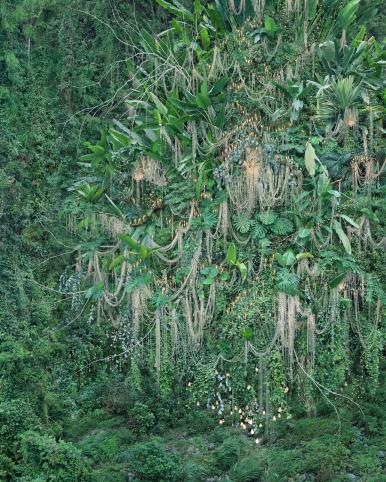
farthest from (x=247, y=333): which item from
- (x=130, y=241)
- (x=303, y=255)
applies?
(x=130, y=241)

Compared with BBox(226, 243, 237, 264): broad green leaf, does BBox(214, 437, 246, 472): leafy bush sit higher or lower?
Result: lower

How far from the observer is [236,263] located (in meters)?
8.32

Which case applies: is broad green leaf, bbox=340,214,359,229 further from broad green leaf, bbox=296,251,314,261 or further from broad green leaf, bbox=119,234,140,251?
broad green leaf, bbox=119,234,140,251

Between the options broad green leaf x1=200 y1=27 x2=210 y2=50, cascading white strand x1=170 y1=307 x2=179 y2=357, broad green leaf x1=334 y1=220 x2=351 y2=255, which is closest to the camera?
broad green leaf x1=334 y1=220 x2=351 y2=255

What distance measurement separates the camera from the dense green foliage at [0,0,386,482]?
332 inches

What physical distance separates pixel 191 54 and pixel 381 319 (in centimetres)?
391

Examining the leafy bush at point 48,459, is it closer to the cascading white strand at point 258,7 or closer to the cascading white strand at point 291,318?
the cascading white strand at point 291,318

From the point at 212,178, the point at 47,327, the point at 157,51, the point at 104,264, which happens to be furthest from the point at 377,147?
the point at 47,327

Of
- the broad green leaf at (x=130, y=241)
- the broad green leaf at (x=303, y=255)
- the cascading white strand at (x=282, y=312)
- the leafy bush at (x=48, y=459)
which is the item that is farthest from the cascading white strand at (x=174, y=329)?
the leafy bush at (x=48, y=459)

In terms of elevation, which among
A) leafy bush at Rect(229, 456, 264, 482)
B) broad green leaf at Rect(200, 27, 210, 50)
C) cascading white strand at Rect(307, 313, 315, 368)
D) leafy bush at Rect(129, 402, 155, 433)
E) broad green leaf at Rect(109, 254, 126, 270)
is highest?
broad green leaf at Rect(200, 27, 210, 50)

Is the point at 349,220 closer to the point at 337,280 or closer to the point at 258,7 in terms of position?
the point at 337,280

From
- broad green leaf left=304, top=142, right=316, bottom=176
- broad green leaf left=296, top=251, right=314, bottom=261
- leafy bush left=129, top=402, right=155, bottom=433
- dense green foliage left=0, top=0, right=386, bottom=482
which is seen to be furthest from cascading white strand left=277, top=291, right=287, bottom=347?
leafy bush left=129, top=402, right=155, bottom=433

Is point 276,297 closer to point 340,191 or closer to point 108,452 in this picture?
point 340,191

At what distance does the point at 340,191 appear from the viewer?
8836 millimetres
